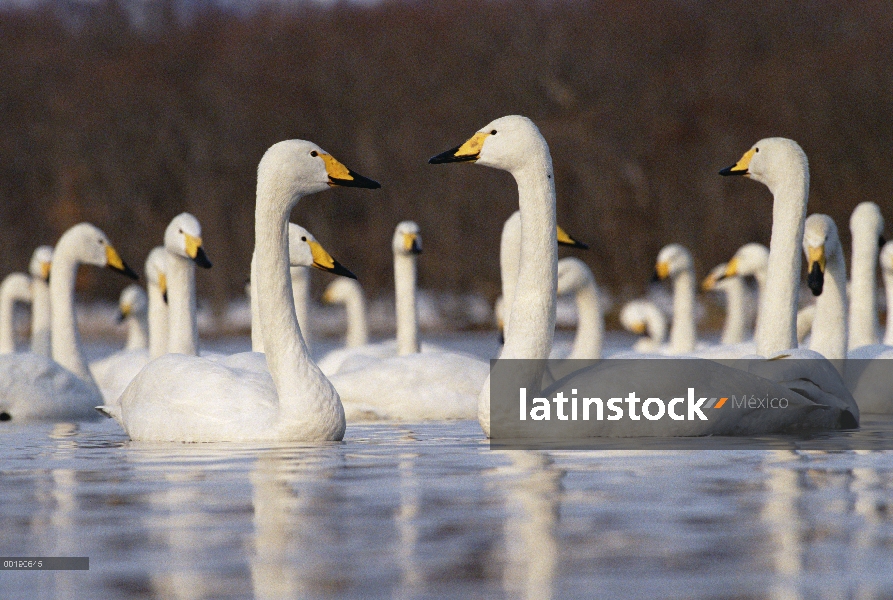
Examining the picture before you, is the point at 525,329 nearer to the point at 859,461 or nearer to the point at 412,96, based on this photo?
the point at 859,461

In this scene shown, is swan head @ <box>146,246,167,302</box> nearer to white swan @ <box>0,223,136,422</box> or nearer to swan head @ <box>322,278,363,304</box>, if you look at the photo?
white swan @ <box>0,223,136,422</box>

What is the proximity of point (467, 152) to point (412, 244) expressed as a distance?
6385 mm

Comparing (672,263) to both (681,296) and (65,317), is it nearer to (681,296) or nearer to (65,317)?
(681,296)

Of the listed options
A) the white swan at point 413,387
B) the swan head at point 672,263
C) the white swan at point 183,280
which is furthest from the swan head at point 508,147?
the swan head at point 672,263

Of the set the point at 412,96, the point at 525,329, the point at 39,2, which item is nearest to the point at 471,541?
the point at 525,329

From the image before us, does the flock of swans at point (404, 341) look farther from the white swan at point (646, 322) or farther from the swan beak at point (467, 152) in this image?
the white swan at point (646, 322)

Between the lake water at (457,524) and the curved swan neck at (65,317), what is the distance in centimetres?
627

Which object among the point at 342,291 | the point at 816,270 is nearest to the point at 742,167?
the point at 816,270

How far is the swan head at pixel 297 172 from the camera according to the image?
9789 millimetres

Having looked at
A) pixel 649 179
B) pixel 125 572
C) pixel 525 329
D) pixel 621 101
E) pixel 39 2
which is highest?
pixel 39 2

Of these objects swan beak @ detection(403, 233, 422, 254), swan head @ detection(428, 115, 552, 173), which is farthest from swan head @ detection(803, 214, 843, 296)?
swan beak @ detection(403, 233, 422, 254)

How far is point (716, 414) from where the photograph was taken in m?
9.32

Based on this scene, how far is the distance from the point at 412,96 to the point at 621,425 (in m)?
36.0

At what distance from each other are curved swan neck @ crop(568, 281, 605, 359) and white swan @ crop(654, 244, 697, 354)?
2.44 meters
